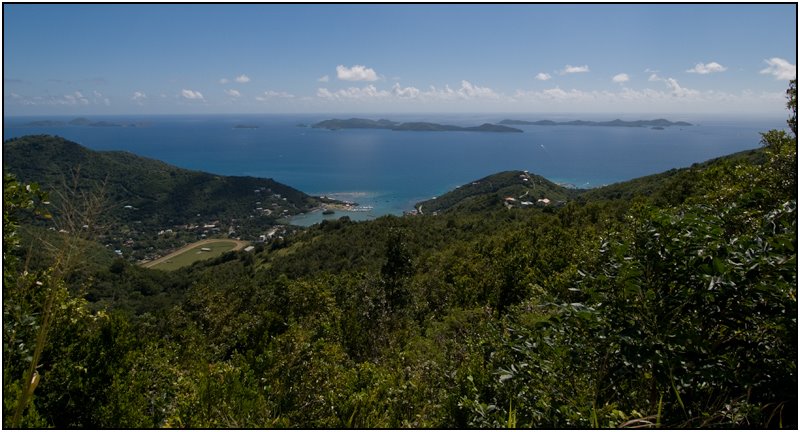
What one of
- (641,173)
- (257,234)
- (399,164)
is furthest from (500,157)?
(257,234)

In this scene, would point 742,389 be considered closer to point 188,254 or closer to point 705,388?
point 705,388

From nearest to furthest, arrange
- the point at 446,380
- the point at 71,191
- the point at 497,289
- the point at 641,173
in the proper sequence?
the point at 71,191 < the point at 446,380 < the point at 497,289 < the point at 641,173

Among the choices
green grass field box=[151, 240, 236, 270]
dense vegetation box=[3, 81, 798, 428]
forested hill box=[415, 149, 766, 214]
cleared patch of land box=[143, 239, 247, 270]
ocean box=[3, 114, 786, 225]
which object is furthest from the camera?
ocean box=[3, 114, 786, 225]

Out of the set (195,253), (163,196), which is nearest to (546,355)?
(195,253)

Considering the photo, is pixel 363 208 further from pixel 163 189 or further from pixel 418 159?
pixel 418 159

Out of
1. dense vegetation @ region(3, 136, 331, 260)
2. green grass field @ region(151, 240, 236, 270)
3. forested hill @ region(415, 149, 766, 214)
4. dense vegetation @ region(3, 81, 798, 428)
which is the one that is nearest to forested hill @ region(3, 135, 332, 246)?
dense vegetation @ region(3, 136, 331, 260)

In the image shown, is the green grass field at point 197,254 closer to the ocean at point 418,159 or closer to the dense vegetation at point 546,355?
the ocean at point 418,159

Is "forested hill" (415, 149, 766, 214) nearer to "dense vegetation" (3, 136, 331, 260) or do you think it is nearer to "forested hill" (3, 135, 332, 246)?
"forested hill" (3, 135, 332, 246)

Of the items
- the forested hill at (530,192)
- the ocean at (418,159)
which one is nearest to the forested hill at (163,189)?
the ocean at (418,159)
